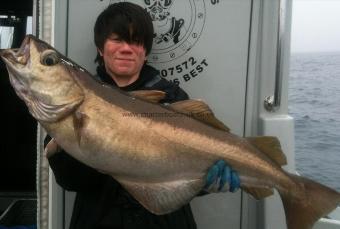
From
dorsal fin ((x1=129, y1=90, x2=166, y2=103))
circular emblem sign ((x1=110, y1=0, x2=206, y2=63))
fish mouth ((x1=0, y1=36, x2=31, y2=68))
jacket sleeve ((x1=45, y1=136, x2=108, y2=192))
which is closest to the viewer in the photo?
fish mouth ((x1=0, y1=36, x2=31, y2=68))

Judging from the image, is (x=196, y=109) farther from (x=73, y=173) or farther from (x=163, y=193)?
(x=73, y=173)

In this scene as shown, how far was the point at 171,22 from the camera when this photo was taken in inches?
123

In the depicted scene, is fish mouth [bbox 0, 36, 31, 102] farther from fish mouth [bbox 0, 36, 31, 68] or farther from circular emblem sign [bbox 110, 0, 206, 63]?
circular emblem sign [bbox 110, 0, 206, 63]

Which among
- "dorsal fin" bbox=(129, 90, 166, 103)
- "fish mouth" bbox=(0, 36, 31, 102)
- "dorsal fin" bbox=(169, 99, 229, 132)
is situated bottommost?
"dorsal fin" bbox=(169, 99, 229, 132)

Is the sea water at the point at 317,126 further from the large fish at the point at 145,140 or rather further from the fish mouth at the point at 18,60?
the fish mouth at the point at 18,60

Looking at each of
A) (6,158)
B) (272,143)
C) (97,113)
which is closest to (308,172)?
(6,158)

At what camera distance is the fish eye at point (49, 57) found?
2018 millimetres

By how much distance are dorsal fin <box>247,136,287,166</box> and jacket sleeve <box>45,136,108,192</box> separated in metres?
0.87

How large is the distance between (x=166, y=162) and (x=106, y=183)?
0.47m

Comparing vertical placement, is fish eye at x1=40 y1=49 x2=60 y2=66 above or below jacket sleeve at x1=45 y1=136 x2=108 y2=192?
above

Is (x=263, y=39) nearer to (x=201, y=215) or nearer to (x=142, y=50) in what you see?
(x=142, y=50)

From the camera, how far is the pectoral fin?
236 centimetres

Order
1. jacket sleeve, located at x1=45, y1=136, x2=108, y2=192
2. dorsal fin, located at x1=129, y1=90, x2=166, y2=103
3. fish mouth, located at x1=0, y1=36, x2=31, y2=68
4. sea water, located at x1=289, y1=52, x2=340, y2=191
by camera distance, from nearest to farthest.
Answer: fish mouth, located at x1=0, y1=36, x2=31, y2=68 → dorsal fin, located at x1=129, y1=90, x2=166, y2=103 → jacket sleeve, located at x1=45, y1=136, x2=108, y2=192 → sea water, located at x1=289, y1=52, x2=340, y2=191

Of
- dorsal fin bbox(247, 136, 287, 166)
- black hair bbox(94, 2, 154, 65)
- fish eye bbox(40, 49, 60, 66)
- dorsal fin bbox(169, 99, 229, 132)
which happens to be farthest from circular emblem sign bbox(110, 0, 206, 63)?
fish eye bbox(40, 49, 60, 66)
